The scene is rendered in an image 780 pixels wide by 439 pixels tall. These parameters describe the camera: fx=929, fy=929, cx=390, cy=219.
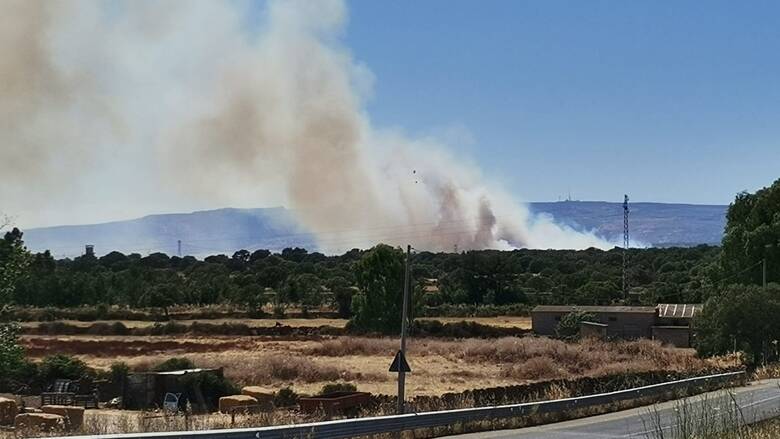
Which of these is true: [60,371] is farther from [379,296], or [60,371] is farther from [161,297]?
[161,297]

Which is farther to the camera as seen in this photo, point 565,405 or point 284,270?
point 284,270

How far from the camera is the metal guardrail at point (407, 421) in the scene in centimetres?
1916

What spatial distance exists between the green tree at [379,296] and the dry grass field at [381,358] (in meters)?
8.64

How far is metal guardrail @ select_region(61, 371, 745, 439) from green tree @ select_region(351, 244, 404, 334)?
177 feet

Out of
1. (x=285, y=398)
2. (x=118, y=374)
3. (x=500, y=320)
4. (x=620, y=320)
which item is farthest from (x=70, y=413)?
(x=500, y=320)

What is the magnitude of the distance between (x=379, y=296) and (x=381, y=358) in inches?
987

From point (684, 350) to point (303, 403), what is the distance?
Answer: 4867cm

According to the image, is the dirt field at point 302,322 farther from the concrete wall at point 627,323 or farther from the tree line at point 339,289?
the concrete wall at point 627,323

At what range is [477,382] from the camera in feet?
172

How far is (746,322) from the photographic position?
54.4 metres

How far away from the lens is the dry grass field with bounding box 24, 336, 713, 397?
174ft

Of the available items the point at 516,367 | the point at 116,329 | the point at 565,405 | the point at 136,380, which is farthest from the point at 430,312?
the point at 565,405

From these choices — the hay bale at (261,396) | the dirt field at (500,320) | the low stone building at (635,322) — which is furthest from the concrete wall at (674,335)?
the hay bale at (261,396)

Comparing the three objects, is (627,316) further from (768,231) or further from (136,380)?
(136,380)
